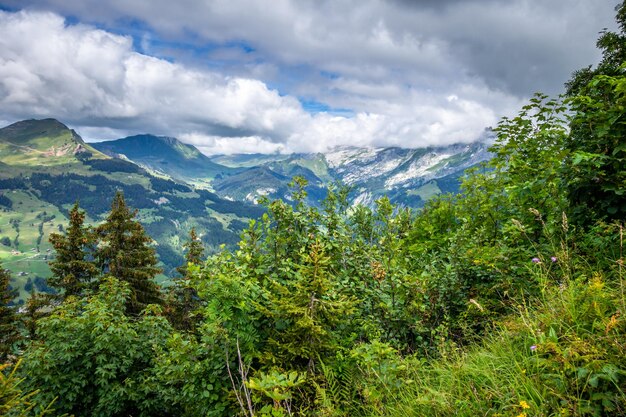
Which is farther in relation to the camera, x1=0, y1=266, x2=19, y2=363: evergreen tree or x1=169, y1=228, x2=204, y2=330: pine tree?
x1=169, y1=228, x2=204, y2=330: pine tree

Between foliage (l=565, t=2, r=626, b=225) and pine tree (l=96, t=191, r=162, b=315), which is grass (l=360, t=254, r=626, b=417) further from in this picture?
pine tree (l=96, t=191, r=162, b=315)

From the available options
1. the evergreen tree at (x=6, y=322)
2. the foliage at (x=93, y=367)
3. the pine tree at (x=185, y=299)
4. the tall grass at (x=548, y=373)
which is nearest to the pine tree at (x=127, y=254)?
the pine tree at (x=185, y=299)

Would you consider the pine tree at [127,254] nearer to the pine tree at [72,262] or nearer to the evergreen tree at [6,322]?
the pine tree at [72,262]

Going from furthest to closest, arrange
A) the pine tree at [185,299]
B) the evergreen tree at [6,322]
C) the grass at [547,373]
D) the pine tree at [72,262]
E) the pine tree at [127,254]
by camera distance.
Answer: the pine tree at [185,299] → the pine tree at [127,254] → the pine tree at [72,262] → the evergreen tree at [6,322] → the grass at [547,373]

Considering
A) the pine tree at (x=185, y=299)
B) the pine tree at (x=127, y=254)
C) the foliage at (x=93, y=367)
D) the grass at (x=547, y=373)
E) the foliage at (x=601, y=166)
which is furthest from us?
the pine tree at (x=185, y=299)

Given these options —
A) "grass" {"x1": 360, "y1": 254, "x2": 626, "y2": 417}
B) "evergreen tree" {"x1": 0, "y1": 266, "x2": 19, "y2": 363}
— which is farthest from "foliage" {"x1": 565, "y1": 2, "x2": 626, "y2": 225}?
→ "evergreen tree" {"x1": 0, "y1": 266, "x2": 19, "y2": 363}

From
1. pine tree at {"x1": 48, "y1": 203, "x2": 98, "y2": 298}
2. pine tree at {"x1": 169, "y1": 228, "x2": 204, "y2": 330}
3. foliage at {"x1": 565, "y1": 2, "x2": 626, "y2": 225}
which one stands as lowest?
pine tree at {"x1": 169, "y1": 228, "x2": 204, "y2": 330}

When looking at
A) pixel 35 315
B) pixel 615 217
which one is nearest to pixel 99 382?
pixel 615 217

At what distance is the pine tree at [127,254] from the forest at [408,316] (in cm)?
2256

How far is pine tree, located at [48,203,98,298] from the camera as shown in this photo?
1182 inches

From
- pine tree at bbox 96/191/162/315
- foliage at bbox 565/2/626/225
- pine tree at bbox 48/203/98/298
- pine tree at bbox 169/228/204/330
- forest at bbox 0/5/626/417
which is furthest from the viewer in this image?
pine tree at bbox 169/228/204/330

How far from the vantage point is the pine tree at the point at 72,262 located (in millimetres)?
30016

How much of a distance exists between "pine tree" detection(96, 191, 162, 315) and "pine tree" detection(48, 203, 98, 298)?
149 centimetres

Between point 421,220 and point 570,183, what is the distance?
26.5ft
